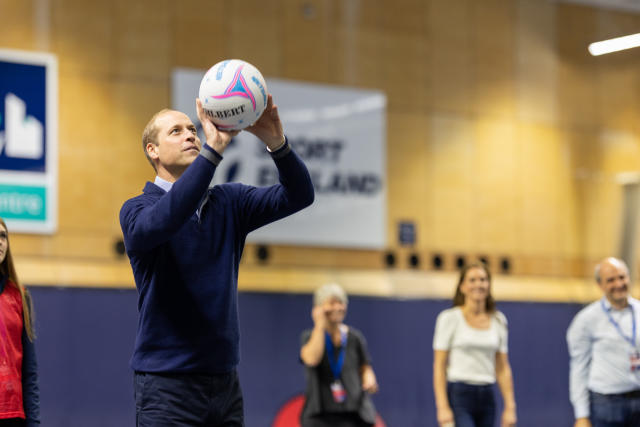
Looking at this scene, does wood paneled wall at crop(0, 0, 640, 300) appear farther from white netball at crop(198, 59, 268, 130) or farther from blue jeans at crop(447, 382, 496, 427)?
white netball at crop(198, 59, 268, 130)

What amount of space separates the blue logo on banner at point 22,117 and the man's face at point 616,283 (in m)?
7.13

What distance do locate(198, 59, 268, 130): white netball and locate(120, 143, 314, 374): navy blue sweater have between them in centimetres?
18

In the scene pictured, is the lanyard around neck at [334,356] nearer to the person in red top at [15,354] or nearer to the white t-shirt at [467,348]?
the white t-shirt at [467,348]

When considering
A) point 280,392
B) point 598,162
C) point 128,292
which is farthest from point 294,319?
point 598,162

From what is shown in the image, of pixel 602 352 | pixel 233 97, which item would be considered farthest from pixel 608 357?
pixel 233 97

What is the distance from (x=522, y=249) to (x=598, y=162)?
2177 mm

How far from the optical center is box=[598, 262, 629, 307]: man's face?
7660mm

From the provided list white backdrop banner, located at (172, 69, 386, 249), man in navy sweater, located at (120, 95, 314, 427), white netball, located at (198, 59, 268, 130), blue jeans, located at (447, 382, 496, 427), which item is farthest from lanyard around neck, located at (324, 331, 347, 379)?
white backdrop banner, located at (172, 69, 386, 249)

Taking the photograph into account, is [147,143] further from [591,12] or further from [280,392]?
[591,12]

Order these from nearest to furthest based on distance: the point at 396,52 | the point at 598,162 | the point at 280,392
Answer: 1. the point at 280,392
2. the point at 396,52
3. the point at 598,162

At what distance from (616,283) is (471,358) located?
4.39 feet

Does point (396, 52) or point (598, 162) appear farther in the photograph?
point (598, 162)

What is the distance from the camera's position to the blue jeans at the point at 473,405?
308 inches

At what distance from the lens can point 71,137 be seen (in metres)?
12.0
